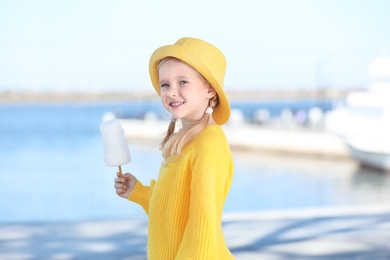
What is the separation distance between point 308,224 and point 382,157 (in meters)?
12.0

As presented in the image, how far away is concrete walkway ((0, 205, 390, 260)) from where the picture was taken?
342cm

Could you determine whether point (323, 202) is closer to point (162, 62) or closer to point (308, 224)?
point (308, 224)

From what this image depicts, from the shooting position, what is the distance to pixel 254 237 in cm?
374

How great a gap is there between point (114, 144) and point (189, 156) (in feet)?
0.81

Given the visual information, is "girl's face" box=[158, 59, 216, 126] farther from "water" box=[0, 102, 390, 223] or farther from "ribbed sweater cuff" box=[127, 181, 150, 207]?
"water" box=[0, 102, 390, 223]

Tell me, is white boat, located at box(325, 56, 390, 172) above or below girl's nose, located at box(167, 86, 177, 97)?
above

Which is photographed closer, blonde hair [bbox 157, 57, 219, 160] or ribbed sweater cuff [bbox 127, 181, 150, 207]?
blonde hair [bbox 157, 57, 219, 160]

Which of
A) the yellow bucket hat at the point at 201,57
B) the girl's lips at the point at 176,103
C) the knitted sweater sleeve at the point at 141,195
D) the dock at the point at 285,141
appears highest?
the dock at the point at 285,141

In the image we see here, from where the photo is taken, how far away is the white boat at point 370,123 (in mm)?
15008

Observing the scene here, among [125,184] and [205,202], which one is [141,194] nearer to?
[125,184]

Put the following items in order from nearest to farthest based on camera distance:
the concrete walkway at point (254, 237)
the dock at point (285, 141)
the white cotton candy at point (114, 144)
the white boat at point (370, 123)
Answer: the white cotton candy at point (114, 144) → the concrete walkway at point (254, 237) → the white boat at point (370, 123) → the dock at point (285, 141)

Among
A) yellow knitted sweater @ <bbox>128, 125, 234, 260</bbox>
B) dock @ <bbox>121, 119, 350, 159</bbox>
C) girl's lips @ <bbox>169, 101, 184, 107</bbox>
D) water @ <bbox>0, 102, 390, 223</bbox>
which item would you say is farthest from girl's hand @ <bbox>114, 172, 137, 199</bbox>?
dock @ <bbox>121, 119, 350, 159</bbox>

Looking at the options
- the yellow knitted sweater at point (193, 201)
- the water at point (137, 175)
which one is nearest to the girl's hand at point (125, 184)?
the yellow knitted sweater at point (193, 201)

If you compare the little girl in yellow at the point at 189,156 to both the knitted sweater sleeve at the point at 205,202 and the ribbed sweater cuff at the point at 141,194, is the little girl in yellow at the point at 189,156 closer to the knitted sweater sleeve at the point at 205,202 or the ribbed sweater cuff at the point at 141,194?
the knitted sweater sleeve at the point at 205,202
